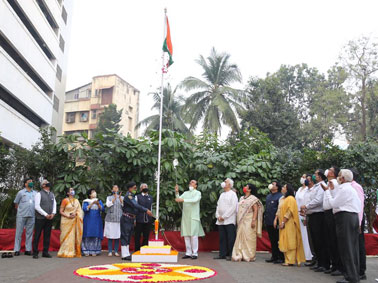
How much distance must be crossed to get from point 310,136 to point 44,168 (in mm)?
18478

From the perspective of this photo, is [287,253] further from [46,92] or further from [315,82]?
[315,82]

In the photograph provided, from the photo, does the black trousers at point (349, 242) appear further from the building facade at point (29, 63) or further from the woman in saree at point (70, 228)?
the building facade at point (29, 63)

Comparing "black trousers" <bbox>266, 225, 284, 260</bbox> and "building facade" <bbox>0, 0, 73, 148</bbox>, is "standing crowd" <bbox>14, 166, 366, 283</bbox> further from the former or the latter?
"building facade" <bbox>0, 0, 73, 148</bbox>

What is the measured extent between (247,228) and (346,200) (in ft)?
9.42

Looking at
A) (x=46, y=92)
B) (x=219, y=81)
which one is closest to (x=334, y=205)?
(x=219, y=81)

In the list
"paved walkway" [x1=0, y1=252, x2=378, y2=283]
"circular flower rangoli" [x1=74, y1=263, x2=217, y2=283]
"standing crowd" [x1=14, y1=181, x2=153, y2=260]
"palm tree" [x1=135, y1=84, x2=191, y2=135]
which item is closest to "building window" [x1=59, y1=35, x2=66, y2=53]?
"palm tree" [x1=135, y1=84, x2=191, y2=135]

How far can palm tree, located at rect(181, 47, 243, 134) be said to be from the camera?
22.7 meters

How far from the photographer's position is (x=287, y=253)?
6.80m

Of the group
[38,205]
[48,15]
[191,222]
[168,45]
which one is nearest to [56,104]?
[48,15]

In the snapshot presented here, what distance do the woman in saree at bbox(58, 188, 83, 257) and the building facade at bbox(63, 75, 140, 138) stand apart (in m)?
31.5

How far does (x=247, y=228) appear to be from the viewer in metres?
7.56

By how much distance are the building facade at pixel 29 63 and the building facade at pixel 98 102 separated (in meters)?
13.8

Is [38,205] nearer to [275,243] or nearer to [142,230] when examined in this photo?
[142,230]

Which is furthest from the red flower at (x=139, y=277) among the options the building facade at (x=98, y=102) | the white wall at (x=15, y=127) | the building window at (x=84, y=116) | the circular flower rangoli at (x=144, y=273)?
the building window at (x=84, y=116)
